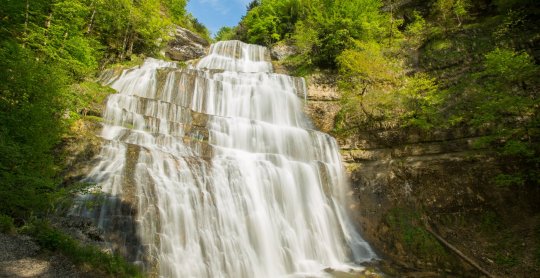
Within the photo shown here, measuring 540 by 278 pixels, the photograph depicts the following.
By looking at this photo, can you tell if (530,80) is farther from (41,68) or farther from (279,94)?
(41,68)

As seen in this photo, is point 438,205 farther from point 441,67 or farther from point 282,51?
point 282,51

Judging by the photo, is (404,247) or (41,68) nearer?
(41,68)

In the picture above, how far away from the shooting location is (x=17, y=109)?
761 cm

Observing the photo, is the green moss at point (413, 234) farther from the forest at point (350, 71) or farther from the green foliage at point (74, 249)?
the green foliage at point (74, 249)

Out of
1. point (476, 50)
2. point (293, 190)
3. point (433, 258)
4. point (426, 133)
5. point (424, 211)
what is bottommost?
point (433, 258)

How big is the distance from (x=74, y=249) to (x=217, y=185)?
4928mm

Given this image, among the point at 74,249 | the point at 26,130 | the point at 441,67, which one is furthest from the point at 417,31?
the point at 74,249

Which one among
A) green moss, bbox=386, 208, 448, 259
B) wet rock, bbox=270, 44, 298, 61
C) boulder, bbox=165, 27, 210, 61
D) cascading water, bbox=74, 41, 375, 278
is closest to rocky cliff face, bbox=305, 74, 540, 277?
green moss, bbox=386, 208, 448, 259

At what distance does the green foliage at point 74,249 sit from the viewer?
5.98m

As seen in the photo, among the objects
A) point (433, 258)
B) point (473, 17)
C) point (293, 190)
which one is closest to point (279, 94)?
point (293, 190)

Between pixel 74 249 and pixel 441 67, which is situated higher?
pixel 441 67

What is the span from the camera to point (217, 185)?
10523 mm

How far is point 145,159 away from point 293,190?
18.6 ft

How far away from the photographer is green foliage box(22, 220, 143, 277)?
5.98 metres
